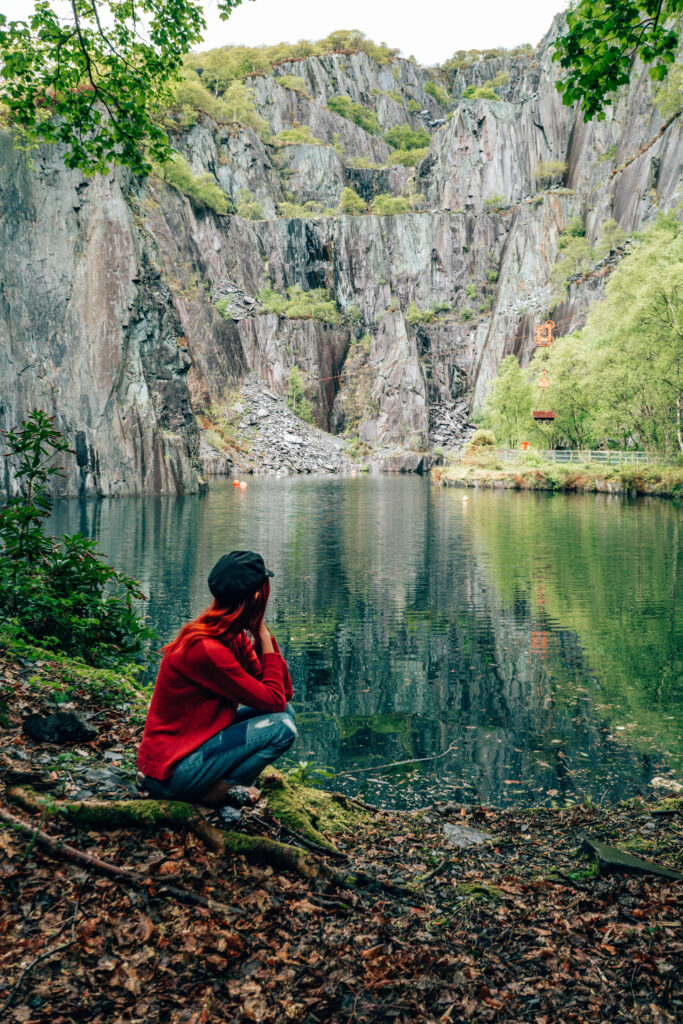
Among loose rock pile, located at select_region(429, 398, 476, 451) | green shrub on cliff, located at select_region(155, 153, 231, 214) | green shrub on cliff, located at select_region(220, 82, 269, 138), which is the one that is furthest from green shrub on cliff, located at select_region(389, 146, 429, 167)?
loose rock pile, located at select_region(429, 398, 476, 451)

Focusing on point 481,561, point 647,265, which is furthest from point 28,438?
point 647,265

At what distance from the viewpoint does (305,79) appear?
13150 centimetres

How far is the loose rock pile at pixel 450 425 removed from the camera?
3952 inches

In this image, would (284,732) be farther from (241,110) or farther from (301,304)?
(241,110)

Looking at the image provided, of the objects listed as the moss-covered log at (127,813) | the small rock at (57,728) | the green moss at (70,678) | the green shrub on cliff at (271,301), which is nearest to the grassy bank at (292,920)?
the moss-covered log at (127,813)

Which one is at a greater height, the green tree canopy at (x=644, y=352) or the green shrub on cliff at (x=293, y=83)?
the green shrub on cliff at (x=293, y=83)

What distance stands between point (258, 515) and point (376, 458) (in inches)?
2620

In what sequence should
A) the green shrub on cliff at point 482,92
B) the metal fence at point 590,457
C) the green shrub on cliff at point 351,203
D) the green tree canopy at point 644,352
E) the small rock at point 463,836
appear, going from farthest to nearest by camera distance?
the green shrub on cliff at point 482,92
the green shrub on cliff at point 351,203
the metal fence at point 590,457
the green tree canopy at point 644,352
the small rock at point 463,836

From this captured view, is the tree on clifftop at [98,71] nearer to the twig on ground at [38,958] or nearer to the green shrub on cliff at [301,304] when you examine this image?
the twig on ground at [38,958]

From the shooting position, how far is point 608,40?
6.00 meters

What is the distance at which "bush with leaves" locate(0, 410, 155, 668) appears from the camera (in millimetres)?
6918

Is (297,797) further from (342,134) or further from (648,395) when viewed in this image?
(342,134)

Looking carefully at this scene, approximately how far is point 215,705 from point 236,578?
0.76 m

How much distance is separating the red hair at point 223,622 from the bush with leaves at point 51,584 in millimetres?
3867
